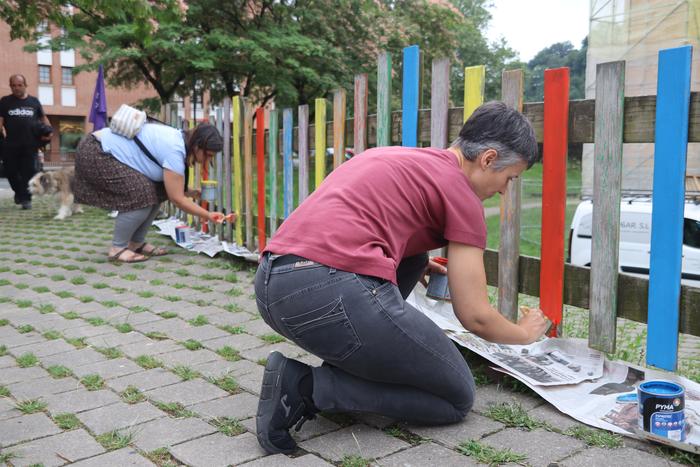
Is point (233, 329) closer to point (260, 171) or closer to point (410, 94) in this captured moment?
point (410, 94)

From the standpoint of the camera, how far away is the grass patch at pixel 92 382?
9.53 feet

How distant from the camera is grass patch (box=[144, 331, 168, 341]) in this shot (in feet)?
12.0

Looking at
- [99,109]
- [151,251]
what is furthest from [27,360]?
[99,109]

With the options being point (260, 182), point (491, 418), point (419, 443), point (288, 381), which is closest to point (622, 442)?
point (491, 418)

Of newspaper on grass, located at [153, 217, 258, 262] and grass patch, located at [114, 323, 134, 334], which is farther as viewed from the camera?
newspaper on grass, located at [153, 217, 258, 262]

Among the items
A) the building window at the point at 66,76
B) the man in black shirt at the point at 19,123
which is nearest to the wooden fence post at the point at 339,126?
the man in black shirt at the point at 19,123

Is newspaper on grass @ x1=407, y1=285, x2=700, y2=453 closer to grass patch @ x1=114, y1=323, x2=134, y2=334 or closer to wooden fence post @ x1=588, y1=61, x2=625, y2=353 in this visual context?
wooden fence post @ x1=588, y1=61, x2=625, y2=353

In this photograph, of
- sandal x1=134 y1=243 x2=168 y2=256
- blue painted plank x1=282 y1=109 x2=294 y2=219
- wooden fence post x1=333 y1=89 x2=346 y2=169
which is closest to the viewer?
wooden fence post x1=333 y1=89 x2=346 y2=169

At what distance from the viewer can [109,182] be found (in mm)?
5836

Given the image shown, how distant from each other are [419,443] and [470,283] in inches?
23.0

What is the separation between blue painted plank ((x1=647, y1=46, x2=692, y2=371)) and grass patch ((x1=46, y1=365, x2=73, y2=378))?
252 cm

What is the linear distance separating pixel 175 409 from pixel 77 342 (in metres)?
1.19

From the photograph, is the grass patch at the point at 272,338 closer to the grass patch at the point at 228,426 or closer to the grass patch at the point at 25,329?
the grass patch at the point at 228,426

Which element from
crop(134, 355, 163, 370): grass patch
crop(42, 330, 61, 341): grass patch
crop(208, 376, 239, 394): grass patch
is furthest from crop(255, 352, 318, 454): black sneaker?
crop(42, 330, 61, 341): grass patch
